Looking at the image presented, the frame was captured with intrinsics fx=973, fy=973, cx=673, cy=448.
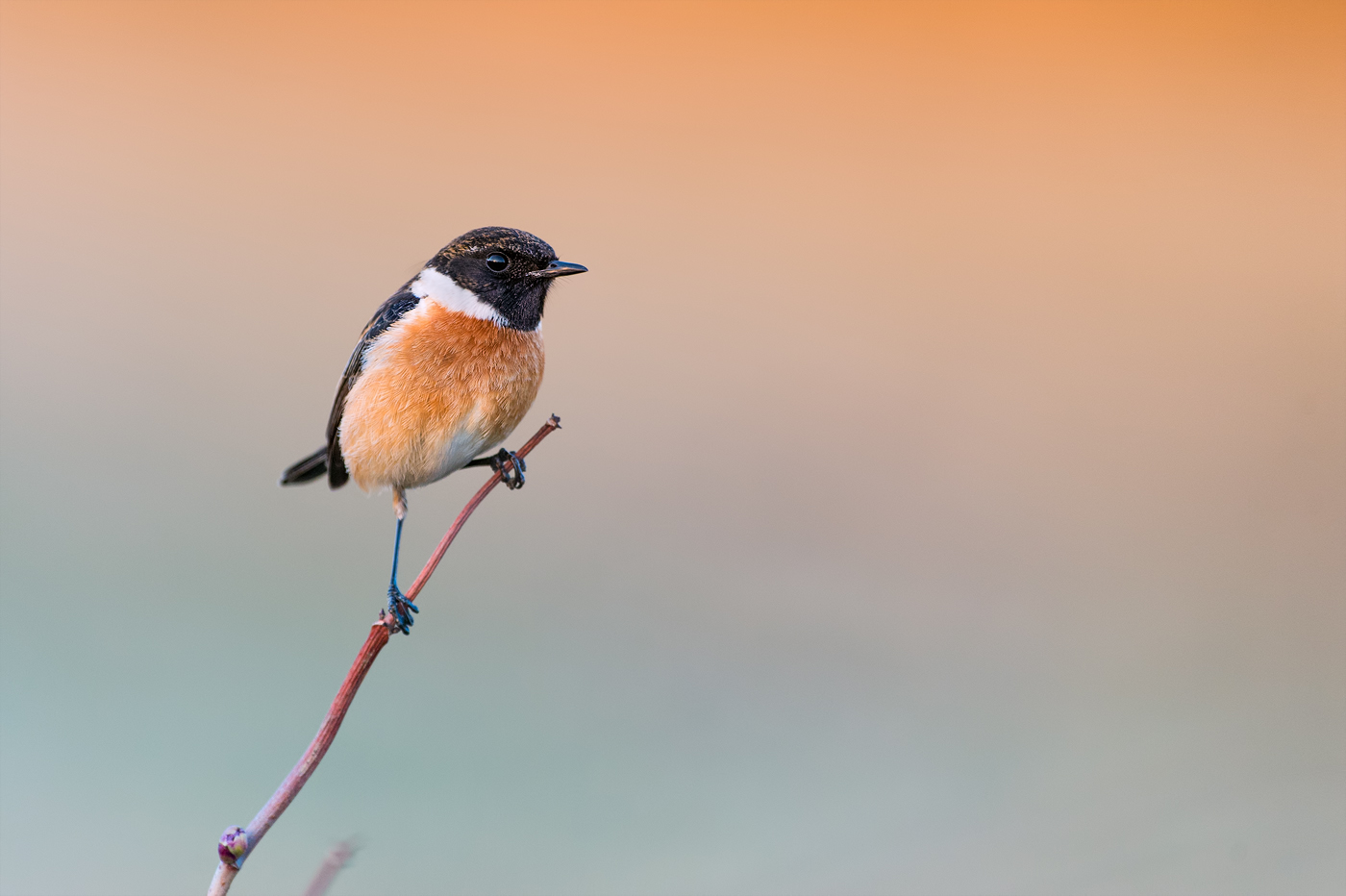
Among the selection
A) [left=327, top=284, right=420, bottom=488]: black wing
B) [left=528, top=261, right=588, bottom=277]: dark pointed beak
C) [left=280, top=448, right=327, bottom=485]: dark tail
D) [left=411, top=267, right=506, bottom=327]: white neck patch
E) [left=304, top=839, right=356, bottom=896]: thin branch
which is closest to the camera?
[left=304, top=839, right=356, bottom=896]: thin branch

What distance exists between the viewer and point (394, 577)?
84.3 inches

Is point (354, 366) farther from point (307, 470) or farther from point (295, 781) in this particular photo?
point (295, 781)

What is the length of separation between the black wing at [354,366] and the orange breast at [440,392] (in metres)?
0.09

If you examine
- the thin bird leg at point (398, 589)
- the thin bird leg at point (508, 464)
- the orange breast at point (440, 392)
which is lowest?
the thin bird leg at point (398, 589)

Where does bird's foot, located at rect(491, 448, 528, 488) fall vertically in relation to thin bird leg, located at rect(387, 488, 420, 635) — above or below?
above

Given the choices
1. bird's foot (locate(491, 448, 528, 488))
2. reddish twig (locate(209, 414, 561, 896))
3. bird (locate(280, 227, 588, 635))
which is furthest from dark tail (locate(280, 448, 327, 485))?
reddish twig (locate(209, 414, 561, 896))

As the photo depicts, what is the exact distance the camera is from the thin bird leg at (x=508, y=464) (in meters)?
2.08

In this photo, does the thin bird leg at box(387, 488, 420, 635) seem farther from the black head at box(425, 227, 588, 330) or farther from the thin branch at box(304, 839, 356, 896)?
the thin branch at box(304, 839, 356, 896)

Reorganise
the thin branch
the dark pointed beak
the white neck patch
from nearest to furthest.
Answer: the thin branch → the dark pointed beak → the white neck patch

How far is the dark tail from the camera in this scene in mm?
2551

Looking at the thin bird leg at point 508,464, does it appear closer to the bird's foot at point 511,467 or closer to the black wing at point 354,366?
the bird's foot at point 511,467

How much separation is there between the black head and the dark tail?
714mm

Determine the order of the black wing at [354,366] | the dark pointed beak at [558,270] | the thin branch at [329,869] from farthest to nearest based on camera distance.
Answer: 1. the black wing at [354,366]
2. the dark pointed beak at [558,270]
3. the thin branch at [329,869]

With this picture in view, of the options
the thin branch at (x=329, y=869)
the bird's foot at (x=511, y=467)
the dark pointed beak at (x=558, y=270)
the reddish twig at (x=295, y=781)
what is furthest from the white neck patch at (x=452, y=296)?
the thin branch at (x=329, y=869)
